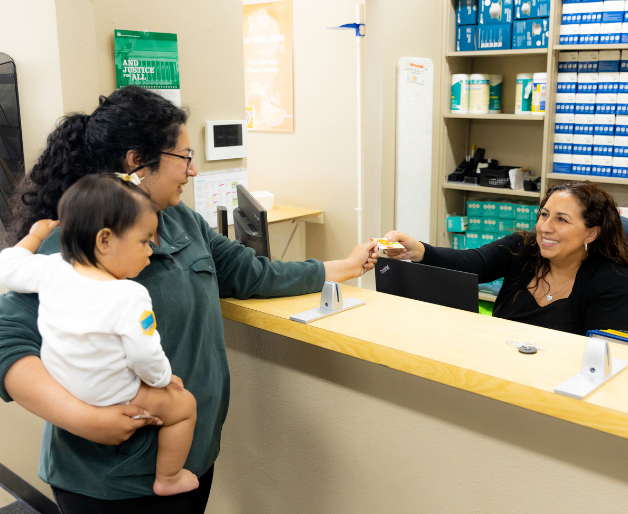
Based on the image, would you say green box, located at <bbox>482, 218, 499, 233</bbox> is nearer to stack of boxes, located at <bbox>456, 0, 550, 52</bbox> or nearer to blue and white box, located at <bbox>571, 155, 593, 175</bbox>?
blue and white box, located at <bbox>571, 155, 593, 175</bbox>

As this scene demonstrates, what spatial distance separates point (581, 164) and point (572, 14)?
0.83 meters

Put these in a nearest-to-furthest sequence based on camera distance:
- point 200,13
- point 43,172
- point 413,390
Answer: point 43,172, point 413,390, point 200,13

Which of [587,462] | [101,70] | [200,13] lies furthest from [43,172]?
[587,462]

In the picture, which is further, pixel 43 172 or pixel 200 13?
pixel 200 13

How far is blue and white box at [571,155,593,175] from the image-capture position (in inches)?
140

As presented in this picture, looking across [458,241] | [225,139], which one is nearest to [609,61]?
[458,241]

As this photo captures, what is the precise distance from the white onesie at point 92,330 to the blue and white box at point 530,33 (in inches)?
128

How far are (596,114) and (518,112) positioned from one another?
461 mm

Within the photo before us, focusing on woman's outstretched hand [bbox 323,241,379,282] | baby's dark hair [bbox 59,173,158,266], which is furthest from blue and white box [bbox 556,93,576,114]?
baby's dark hair [bbox 59,173,158,266]

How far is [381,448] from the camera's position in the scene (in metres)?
1.49

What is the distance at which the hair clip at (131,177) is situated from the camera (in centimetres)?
120

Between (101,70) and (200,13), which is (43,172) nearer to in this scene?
(101,70)

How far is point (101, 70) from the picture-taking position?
1.86 meters

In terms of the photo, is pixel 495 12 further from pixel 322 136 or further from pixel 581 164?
pixel 322 136
